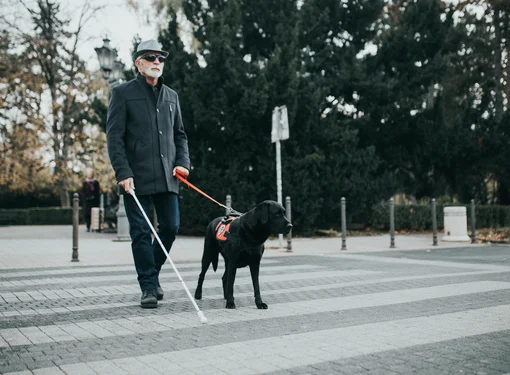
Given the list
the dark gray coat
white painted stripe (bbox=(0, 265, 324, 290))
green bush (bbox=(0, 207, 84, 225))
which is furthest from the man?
green bush (bbox=(0, 207, 84, 225))

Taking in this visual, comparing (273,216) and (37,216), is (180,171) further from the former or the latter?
(37,216)

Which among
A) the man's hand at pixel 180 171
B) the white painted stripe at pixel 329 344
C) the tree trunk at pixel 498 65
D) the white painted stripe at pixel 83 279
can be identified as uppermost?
the tree trunk at pixel 498 65

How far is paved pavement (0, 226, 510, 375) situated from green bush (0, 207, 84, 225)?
2065 cm

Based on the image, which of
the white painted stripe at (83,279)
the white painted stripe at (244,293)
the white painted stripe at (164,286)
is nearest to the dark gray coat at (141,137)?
the white painted stripe at (244,293)

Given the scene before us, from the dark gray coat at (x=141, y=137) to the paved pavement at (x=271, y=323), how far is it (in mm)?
1235

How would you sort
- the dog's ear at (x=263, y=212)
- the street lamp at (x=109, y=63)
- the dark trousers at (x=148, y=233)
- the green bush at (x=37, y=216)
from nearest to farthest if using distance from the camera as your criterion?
the dog's ear at (x=263, y=212) → the dark trousers at (x=148, y=233) → the street lamp at (x=109, y=63) → the green bush at (x=37, y=216)

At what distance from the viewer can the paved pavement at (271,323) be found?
11.9 feet

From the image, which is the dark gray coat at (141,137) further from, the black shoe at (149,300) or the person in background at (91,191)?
the person in background at (91,191)

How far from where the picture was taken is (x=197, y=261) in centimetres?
1041

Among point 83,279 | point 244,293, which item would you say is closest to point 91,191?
point 83,279

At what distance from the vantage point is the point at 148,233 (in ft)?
19.0

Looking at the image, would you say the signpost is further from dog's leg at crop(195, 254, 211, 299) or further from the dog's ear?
the dog's ear

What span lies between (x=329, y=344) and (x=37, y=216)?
27.3 metres

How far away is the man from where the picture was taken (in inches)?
226
